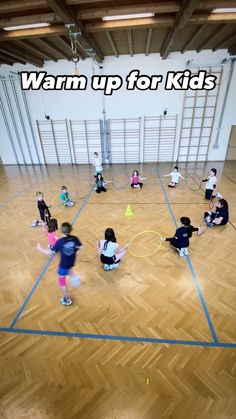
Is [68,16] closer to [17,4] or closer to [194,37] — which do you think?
[17,4]

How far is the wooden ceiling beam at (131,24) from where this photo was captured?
21.2ft

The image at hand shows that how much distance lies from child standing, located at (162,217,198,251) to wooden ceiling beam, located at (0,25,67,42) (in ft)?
23.8

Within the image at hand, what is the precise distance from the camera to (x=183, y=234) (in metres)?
4.33

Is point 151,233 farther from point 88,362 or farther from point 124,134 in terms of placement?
point 124,134

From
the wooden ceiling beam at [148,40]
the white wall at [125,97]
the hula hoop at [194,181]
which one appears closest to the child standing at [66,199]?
the hula hoop at [194,181]

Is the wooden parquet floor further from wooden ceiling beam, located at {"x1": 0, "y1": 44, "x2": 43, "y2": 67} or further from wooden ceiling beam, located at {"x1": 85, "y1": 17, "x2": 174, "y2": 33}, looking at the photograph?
wooden ceiling beam, located at {"x1": 0, "y1": 44, "x2": 43, "y2": 67}

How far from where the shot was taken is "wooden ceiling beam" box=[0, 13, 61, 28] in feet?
18.6

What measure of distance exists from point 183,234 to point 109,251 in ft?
5.45

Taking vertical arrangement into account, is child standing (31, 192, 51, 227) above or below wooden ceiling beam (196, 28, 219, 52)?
below

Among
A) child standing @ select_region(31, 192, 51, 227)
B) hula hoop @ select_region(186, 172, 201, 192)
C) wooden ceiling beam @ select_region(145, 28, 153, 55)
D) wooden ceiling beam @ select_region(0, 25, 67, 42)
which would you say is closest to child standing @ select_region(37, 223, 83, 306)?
child standing @ select_region(31, 192, 51, 227)

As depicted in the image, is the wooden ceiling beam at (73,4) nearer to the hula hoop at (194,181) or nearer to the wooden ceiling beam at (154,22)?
the wooden ceiling beam at (154,22)

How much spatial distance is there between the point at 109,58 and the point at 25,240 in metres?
10.8

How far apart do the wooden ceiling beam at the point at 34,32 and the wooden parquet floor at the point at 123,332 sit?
6548 millimetres

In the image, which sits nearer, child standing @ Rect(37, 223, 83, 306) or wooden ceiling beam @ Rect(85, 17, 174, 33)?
child standing @ Rect(37, 223, 83, 306)
